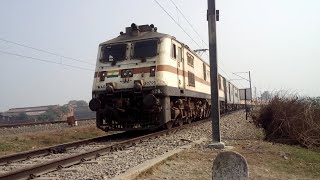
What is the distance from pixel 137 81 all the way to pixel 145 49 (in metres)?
1.35

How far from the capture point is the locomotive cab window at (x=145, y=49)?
14195mm

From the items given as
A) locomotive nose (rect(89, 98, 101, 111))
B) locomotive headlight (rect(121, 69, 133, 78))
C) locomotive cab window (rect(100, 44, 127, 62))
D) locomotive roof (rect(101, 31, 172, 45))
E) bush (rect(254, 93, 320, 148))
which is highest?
locomotive roof (rect(101, 31, 172, 45))

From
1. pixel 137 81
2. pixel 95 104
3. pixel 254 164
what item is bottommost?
pixel 254 164

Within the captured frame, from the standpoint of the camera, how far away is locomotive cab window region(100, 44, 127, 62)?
14.6m

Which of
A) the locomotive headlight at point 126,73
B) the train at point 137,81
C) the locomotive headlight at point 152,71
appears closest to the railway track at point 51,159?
the train at point 137,81

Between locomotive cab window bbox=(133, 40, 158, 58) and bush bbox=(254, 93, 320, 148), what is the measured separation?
5.18 meters

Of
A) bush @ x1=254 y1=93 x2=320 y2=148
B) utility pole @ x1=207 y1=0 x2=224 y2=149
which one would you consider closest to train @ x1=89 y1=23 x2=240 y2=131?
utility pole @ x1=207 y1=0 x2=224 y2=149

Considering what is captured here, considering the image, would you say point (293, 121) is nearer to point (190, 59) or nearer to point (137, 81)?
point (190, 59)

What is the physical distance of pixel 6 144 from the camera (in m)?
14.2

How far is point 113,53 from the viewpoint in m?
14.8

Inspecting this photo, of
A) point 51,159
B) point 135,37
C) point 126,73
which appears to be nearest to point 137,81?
point 126,73

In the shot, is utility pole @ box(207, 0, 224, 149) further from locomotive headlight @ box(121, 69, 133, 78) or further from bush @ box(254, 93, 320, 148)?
bush @ box(254, 93, 320, 148)

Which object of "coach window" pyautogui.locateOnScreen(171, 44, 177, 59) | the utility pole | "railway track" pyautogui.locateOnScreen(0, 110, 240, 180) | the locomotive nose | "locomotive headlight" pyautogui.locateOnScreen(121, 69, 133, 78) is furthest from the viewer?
"coach window" pyautogui.locateOnScreen(171, 44, 177, 59)

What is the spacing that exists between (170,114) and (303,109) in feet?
16.7
